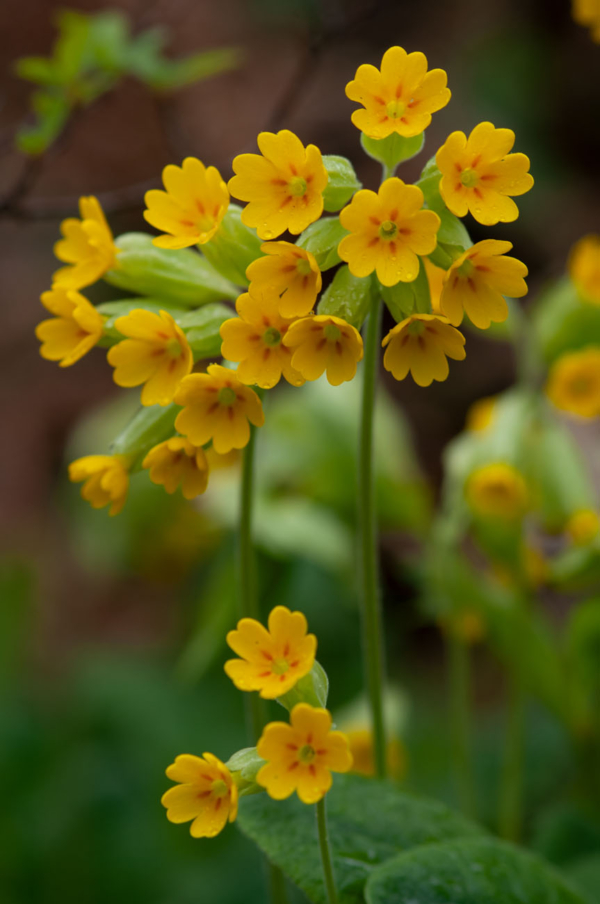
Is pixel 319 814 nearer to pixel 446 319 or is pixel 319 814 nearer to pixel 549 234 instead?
pixel 446 319

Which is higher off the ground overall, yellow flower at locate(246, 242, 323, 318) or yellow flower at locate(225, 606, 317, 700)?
yellow flower at locate(246, 242, 323, 318)

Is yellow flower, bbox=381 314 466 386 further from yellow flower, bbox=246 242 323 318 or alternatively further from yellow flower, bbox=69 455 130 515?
yellow flower, bbox=69 455 130 515

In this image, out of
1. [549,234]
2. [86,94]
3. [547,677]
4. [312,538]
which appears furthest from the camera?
[549,234]

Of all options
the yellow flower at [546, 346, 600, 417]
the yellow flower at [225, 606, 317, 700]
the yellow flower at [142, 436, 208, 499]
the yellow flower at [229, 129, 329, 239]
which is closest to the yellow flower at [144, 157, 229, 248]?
the yellow flower at [229, 129, 329, 239]

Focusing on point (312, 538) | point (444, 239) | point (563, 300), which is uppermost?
point (563, 300)

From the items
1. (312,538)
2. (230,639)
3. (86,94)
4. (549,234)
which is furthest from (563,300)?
(549,234)

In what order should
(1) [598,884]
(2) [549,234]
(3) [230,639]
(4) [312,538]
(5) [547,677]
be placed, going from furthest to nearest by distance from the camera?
(2) [549,234], (4) [312,538], (5) [547,677], (1) [598,884], (3) [230,639]

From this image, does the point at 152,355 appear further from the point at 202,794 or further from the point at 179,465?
the point at 202,794
